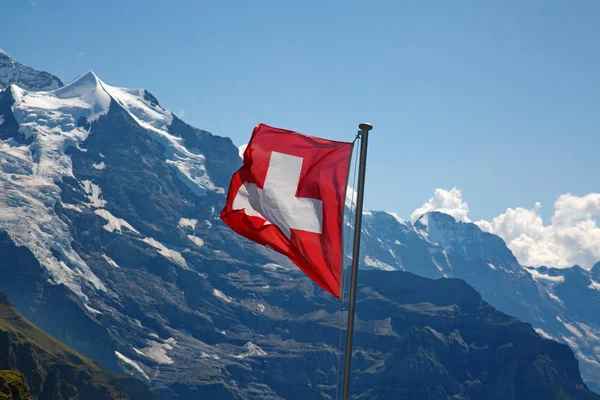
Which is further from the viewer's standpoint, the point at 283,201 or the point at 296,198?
the point at 283,201

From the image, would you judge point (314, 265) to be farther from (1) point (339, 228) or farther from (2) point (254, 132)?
(2) point (254, 132)

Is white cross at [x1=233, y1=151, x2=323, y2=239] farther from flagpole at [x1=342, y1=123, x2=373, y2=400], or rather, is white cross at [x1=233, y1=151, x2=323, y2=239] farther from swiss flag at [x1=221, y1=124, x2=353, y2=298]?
flagpole at [x1=342, y1=123, x2=373, y2=400]

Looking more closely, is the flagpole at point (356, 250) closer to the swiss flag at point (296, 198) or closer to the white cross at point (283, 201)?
the swiss flag at point (296, 198)

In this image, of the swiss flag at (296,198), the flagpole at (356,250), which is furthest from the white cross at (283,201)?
the flagpole at (356,250)

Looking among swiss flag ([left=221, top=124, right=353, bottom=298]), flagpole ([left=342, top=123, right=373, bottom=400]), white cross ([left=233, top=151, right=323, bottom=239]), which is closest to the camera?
flagpole ([left=342, top=123, right=373, bottom=400])

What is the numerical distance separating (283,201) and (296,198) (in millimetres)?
555

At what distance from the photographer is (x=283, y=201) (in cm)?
3106


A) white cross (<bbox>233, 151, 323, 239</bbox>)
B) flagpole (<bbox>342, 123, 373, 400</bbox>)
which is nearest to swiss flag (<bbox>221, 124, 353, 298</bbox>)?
white cross (<bbox>233, 151, 323, 239</bbox>)

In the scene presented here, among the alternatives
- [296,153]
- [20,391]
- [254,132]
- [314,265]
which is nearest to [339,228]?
[314,265]

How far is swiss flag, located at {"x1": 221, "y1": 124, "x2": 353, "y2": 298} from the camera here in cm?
2961

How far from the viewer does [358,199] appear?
27.9 m

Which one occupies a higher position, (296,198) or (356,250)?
(296,198)

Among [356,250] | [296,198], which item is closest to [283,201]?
[296,198]

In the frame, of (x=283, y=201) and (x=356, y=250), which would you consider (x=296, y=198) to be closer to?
(x=283, y=201)
